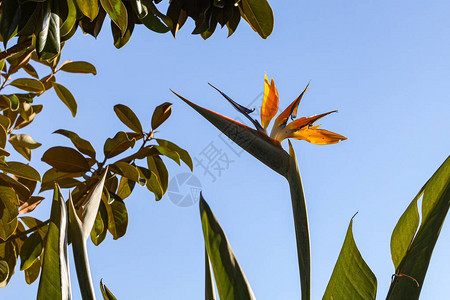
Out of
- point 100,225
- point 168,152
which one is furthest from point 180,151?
point 100,225

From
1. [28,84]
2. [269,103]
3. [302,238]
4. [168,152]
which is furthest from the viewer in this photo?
[28,84]

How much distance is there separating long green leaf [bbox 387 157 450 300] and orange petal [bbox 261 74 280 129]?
1.03 feet

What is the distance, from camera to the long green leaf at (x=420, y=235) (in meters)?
0.47

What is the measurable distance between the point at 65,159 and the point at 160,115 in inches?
10.2

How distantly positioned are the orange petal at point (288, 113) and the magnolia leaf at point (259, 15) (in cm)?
40

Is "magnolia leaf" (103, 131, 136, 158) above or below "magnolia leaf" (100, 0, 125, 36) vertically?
below

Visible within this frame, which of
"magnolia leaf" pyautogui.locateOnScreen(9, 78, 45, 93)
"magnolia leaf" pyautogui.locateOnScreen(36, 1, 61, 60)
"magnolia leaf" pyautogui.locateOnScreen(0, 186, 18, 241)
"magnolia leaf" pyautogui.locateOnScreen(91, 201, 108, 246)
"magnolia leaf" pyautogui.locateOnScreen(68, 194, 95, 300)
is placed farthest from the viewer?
"magnolia leaf" pyautogui.locateOnScreen(9, 78, 45, 93)

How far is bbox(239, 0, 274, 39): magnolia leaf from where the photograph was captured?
111 centimetres

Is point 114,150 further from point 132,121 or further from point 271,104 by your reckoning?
point 271,104

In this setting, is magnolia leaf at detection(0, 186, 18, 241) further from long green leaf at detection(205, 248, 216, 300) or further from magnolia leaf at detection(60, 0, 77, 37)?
long green leaf at detection(205, 248, 216, 300)

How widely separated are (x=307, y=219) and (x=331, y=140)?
0.24 metres


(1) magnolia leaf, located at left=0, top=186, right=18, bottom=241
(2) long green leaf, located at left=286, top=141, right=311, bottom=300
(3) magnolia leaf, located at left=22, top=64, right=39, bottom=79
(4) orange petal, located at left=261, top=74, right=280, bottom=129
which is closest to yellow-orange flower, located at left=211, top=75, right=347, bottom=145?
(4) orange petal, located at left=261, top=74, right=280, bottom=129

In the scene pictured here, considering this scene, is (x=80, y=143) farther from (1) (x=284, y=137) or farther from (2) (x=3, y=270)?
(1) (x=284, y=137)

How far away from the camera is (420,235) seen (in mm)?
496
